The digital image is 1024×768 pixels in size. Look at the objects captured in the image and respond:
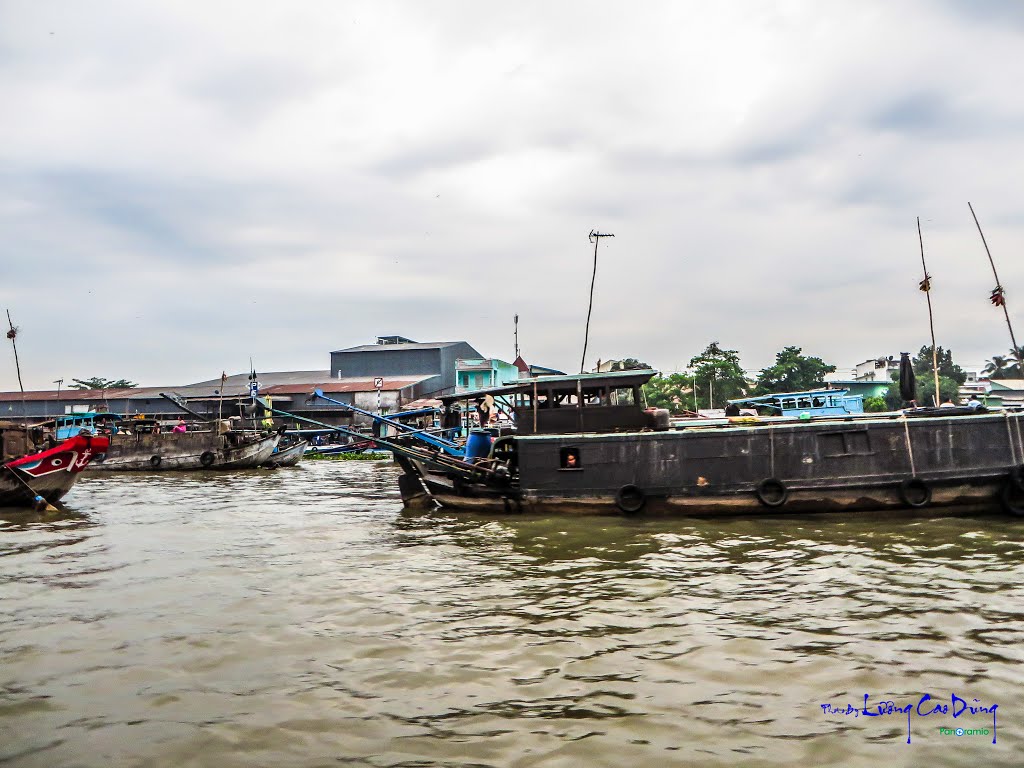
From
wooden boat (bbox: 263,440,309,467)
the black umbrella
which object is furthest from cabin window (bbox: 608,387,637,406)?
wooden boat (bbox: 263,440,309,467)

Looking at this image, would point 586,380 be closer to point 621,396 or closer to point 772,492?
point 621,396

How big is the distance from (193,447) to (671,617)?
29900 millimetres

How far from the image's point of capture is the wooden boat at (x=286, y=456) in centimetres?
3275

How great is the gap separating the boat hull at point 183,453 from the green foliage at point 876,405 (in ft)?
116

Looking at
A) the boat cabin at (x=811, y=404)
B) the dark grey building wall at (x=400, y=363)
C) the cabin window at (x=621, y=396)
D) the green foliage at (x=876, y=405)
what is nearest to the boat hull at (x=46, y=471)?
the cabin window at (x=621, y=396)

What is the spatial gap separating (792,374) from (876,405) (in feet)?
31.8

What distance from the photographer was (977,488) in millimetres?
12758

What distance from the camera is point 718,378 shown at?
167ft

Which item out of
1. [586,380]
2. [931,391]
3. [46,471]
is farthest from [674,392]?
[46,471]

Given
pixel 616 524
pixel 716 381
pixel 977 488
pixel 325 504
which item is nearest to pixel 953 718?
pixel 616 524

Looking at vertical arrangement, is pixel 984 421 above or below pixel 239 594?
above

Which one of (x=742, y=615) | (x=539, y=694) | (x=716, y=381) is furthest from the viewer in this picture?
(x=716, y=381)

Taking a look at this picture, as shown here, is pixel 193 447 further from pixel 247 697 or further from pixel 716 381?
pixel 716 381

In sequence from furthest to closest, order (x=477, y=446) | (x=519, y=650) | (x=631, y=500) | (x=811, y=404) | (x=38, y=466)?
(x=811, y=404) < (x=38, y=466) < (x=477, y=446) < (x=631, y=500) < (x=519, y=650)
